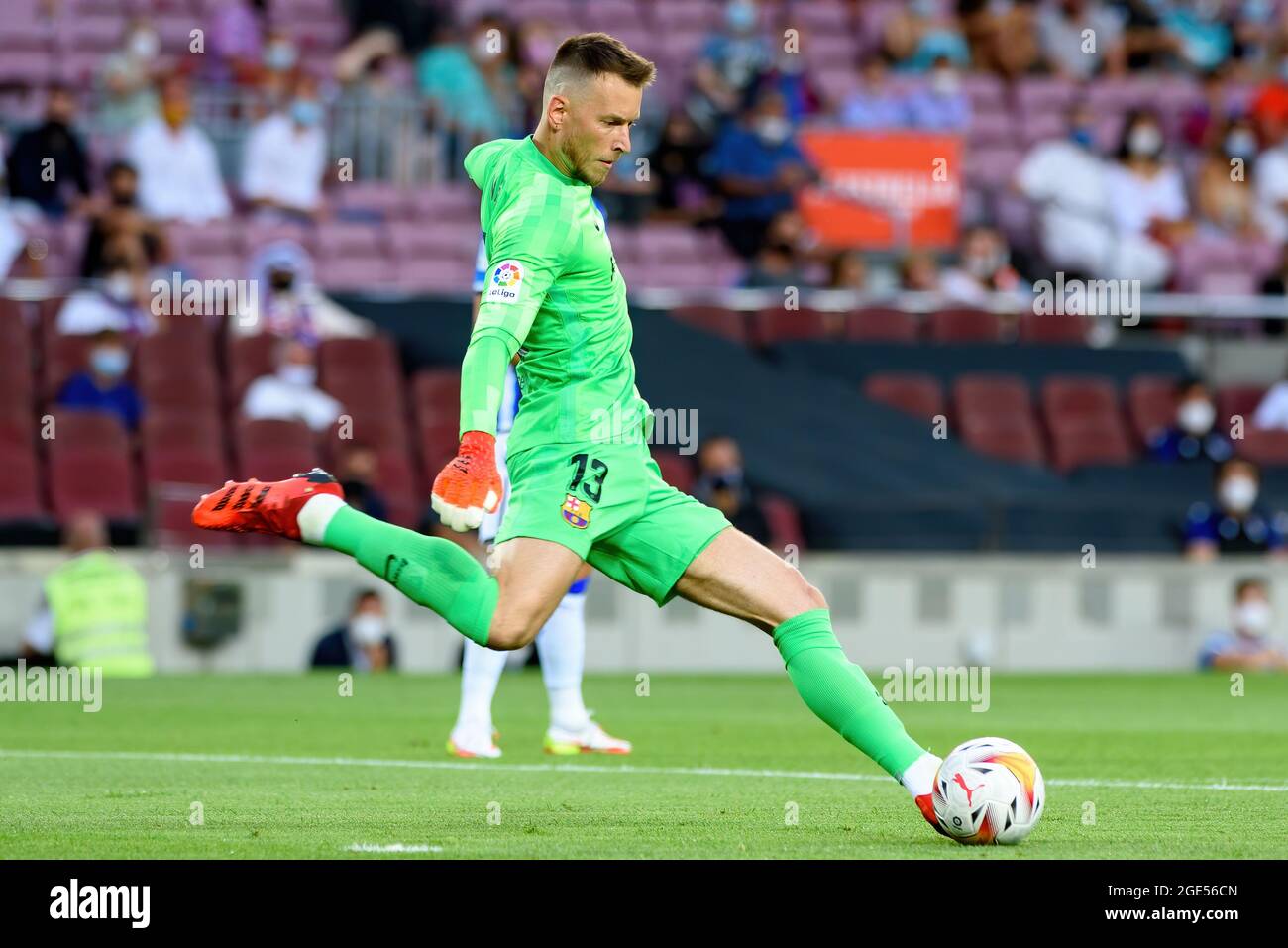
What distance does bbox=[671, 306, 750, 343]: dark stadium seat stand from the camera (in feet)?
68.9

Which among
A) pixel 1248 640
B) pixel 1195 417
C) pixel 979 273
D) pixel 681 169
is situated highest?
pixel 681 169

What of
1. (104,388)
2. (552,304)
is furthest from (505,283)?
(104,388)

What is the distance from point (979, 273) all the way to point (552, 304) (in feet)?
54.2

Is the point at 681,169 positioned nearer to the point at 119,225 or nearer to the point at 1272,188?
the point at 119,225

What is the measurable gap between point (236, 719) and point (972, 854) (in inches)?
273

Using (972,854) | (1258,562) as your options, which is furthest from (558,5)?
(972,854)

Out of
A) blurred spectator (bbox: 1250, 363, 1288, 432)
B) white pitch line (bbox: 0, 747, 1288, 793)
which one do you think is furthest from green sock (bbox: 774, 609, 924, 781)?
blurred spectator (bbox: 1250, 363, 1288, 432)

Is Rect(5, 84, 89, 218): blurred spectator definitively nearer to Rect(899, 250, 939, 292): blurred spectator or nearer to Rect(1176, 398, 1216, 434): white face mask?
Rect(899, 250, 939, 292): blurred spectator

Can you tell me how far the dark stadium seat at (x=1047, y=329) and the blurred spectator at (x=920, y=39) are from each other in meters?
4.48

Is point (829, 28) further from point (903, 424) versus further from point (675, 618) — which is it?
point (675, 618)

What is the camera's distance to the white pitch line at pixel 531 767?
9.02m

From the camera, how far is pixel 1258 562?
1898cm

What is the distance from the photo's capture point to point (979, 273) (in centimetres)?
2309

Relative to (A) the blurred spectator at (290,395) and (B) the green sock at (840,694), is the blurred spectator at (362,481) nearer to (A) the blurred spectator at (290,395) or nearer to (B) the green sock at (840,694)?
(A) the blurred spectator at (290,395)
